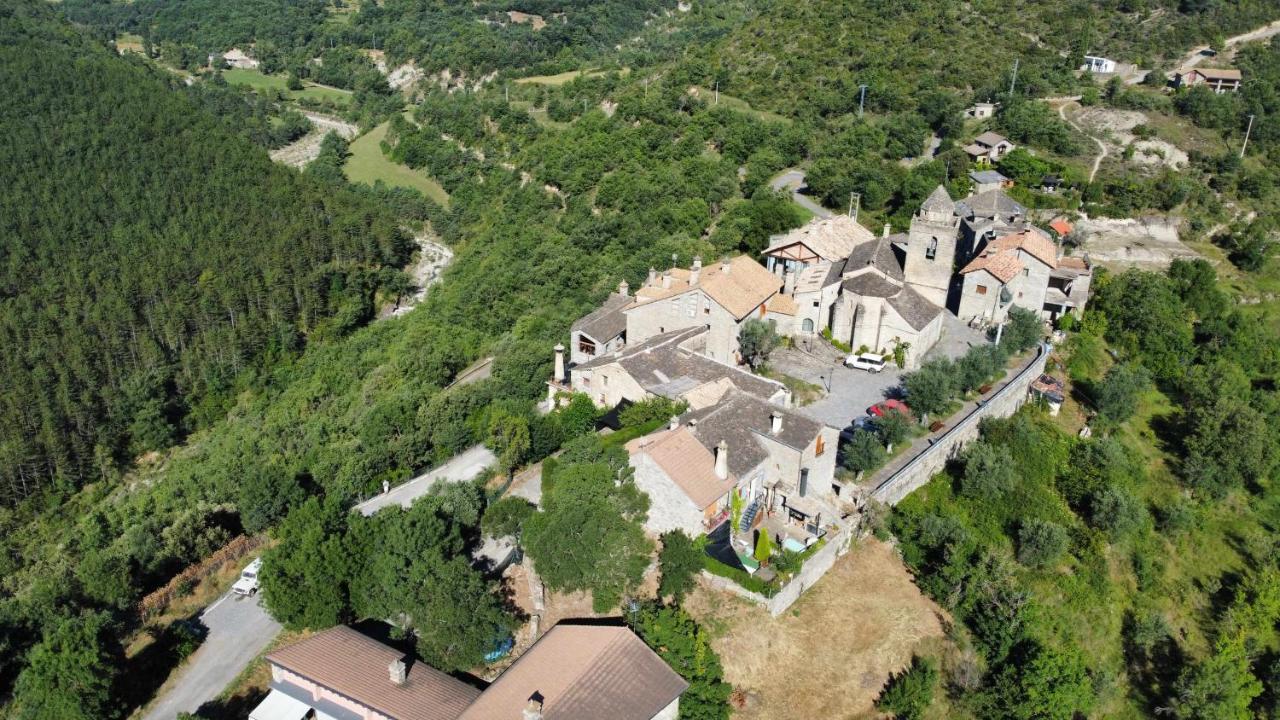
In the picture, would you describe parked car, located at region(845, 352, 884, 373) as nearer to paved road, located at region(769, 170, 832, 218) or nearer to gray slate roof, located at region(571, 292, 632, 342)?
gray slate roof, located at region(571, 292, 632, 342)

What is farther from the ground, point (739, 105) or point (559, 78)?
point (739, 105)

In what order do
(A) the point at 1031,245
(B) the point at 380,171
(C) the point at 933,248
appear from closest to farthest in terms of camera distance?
(C) the point at 933,248
(A) the point at 1031,245
(B) the point at 380,171

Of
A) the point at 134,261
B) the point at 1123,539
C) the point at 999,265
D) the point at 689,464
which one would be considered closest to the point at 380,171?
the point at 134,261

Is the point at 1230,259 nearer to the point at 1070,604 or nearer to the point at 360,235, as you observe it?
the point at 1070,604

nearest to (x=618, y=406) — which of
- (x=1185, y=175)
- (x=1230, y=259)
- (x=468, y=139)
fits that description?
(x=1230, y=259)

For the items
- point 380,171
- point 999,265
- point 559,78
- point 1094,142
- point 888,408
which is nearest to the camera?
point 888,408

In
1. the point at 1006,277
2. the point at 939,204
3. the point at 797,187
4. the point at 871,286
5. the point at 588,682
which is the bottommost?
the point at 797,187

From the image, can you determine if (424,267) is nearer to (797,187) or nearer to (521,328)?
(521,328)
